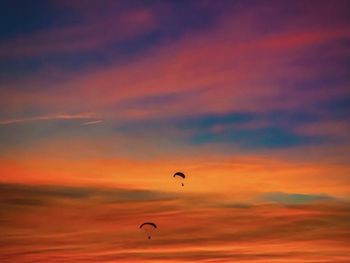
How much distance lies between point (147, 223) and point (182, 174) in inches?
821

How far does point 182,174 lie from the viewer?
7644 centimetres

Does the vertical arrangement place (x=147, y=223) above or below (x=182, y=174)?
below

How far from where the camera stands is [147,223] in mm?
76000
